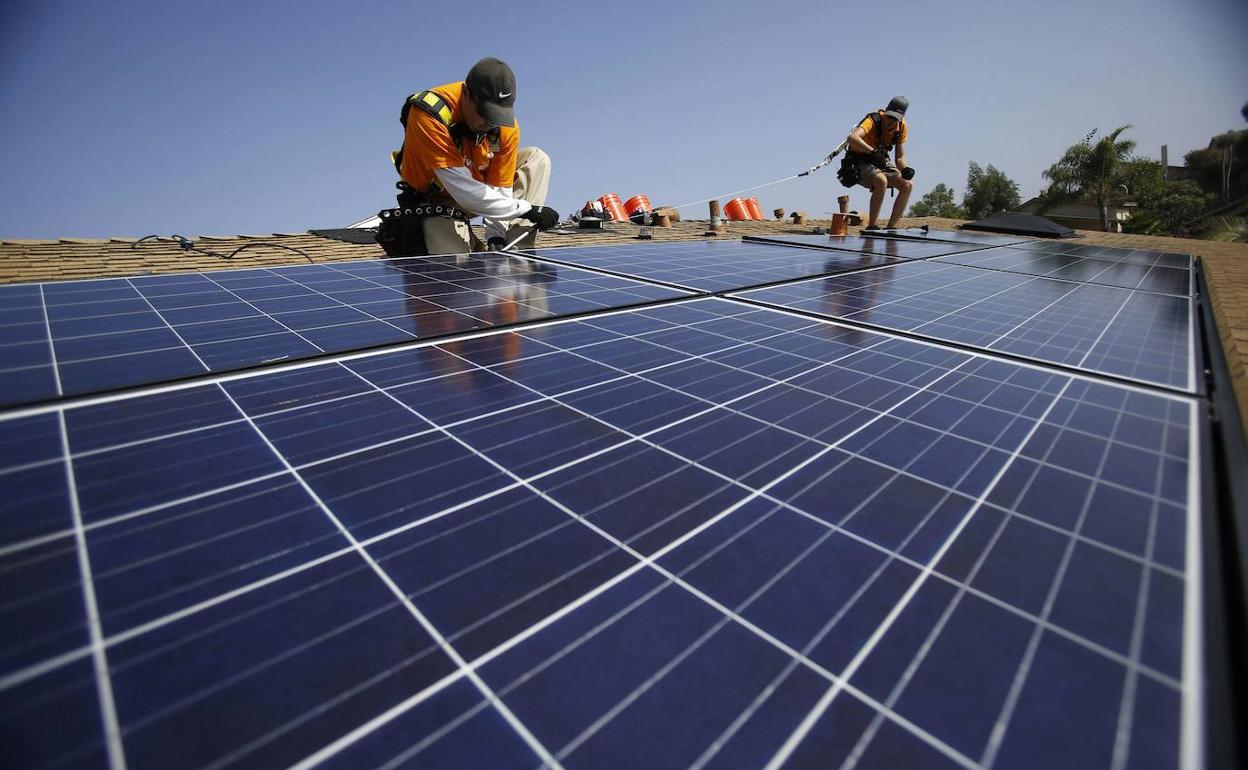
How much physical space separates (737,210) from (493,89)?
13.2 metres

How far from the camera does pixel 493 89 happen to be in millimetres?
5285

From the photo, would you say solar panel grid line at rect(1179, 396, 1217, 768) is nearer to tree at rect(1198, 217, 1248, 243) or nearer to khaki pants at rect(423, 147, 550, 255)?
khaki pants at rect(423, 147, 550, 255)

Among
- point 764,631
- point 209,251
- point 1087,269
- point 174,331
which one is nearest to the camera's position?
point 764,631

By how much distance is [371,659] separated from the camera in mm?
929

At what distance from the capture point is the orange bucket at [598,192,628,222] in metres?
15.4

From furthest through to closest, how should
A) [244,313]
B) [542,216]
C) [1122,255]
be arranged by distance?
1. [1122,255]
2. [542,216]
3. [244,313]

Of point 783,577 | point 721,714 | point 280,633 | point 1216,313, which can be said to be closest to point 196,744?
point 280,633

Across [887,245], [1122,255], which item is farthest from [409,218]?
[1122,255]

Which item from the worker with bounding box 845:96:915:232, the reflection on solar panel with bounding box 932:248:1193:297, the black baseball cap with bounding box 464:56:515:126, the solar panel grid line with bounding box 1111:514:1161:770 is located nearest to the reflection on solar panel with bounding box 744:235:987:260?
the reflection on solar panel with bounding box 932:248:1193:297

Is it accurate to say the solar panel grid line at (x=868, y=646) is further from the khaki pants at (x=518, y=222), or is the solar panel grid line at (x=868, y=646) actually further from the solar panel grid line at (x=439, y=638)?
the khaki pants at (x=518, y=222)

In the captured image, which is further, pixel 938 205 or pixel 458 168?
pixel 938 205

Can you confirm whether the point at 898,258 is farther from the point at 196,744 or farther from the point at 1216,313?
the point at 196,744

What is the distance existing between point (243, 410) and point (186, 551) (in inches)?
29.0

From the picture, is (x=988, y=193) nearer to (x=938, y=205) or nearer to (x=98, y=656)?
(x=938, y=205)
